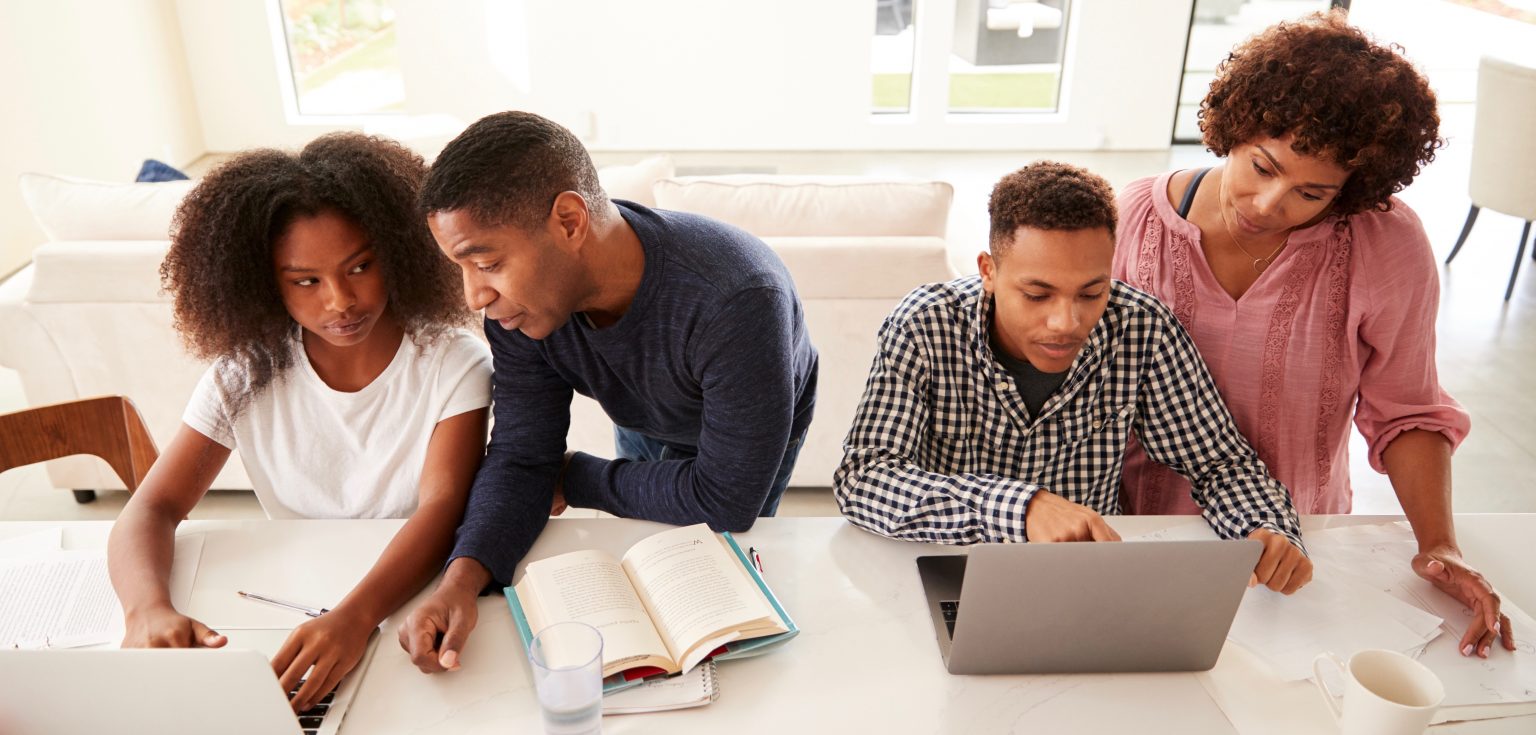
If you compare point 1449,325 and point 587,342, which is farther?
point 1449,325

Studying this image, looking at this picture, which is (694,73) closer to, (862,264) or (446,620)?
(862,264)

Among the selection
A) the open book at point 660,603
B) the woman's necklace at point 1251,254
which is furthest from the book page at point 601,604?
the woman's necklace at point 1251,254

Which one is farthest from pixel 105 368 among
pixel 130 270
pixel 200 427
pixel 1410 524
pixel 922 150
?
pixel 922 150

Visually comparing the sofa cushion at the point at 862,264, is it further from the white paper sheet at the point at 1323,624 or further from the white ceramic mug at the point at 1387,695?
the white ceramic mug at the point at 1387,695

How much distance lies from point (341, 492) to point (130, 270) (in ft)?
3.81

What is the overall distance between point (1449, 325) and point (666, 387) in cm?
356

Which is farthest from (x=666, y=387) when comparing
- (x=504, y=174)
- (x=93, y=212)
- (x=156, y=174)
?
(x=156, y=174)

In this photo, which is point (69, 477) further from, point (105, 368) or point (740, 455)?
point (740, 455)

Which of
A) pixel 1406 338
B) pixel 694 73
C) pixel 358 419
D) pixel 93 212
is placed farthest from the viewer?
pixel 694 73

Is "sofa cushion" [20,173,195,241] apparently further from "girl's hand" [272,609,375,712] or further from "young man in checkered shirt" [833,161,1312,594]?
"young man in checkered shirt" [833,161,1312,594]

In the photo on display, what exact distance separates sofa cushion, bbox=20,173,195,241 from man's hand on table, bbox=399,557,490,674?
5.42ft

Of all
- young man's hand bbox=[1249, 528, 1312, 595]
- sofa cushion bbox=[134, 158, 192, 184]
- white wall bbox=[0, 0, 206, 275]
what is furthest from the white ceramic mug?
white wall bbox=[0, 0, 206, 275]

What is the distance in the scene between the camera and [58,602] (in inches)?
47.6

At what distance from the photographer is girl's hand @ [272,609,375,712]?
1.05m
